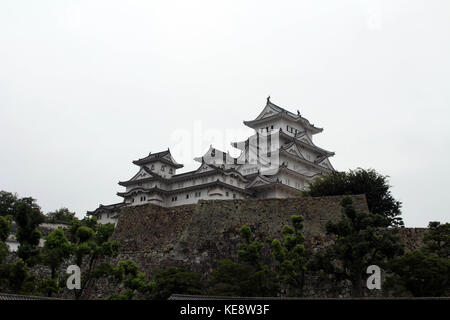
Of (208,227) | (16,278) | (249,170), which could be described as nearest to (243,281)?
(208,227)

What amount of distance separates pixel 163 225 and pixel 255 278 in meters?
6.58

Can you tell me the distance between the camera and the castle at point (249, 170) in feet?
129

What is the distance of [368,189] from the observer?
26656 mm

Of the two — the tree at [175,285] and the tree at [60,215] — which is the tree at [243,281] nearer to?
the tree at [175,285]

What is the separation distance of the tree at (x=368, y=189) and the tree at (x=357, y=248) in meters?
9.75

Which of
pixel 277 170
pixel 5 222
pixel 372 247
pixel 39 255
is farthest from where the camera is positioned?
pixel 277 170

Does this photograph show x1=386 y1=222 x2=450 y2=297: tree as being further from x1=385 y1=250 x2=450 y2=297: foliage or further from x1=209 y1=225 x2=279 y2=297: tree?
x1=209 y1=225 x2=279 y2=297: tree

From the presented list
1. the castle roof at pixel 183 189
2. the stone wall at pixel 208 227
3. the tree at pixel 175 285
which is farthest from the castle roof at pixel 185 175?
the tree at pixel 175 285

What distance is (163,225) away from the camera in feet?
72.7

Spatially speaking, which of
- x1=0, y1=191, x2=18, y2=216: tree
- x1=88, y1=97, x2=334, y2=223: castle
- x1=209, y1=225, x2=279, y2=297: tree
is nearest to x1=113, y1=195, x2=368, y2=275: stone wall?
x1=209, y1=225, x2=279, y2=297: tree

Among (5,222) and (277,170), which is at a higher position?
(277,170)
